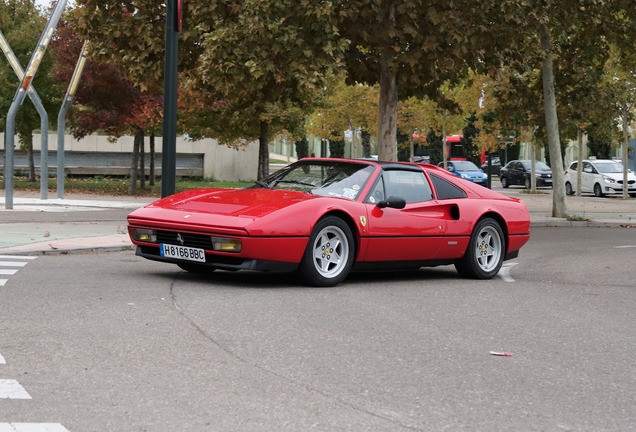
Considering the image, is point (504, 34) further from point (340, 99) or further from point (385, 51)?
point (340, 99)

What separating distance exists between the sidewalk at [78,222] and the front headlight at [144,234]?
2.94 m

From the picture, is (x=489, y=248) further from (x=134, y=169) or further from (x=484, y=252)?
(x=134, y=169)

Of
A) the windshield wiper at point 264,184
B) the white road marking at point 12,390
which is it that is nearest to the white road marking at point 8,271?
the windshield wiper at point 264,184

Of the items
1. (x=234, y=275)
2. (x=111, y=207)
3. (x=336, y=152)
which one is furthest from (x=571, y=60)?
(x=336, y=152)

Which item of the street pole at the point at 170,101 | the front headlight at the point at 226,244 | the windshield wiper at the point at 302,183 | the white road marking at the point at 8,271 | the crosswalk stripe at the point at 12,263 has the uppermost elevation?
the street pole at the point at 170,101

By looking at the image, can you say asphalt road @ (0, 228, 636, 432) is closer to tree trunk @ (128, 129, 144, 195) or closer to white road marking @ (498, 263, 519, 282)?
white road marking @ (498, 263, 519, 282)

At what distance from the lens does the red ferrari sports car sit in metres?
9.32

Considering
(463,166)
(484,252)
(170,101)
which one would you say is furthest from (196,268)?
(463,166)

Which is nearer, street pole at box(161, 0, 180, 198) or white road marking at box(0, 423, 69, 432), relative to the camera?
white road marking at box(0, 423, 69, 432)

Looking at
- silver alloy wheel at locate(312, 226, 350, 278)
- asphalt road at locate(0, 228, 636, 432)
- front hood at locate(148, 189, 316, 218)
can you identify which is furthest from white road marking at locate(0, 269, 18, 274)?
silver alloy wheel at locate(312, 226, 350, 278)

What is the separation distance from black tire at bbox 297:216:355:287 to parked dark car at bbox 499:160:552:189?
41807 mm

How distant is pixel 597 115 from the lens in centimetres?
2905

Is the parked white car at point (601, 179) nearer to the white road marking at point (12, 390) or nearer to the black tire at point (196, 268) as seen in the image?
the black tire at point (196, 268)

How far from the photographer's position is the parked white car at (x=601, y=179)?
4169 centimetres
